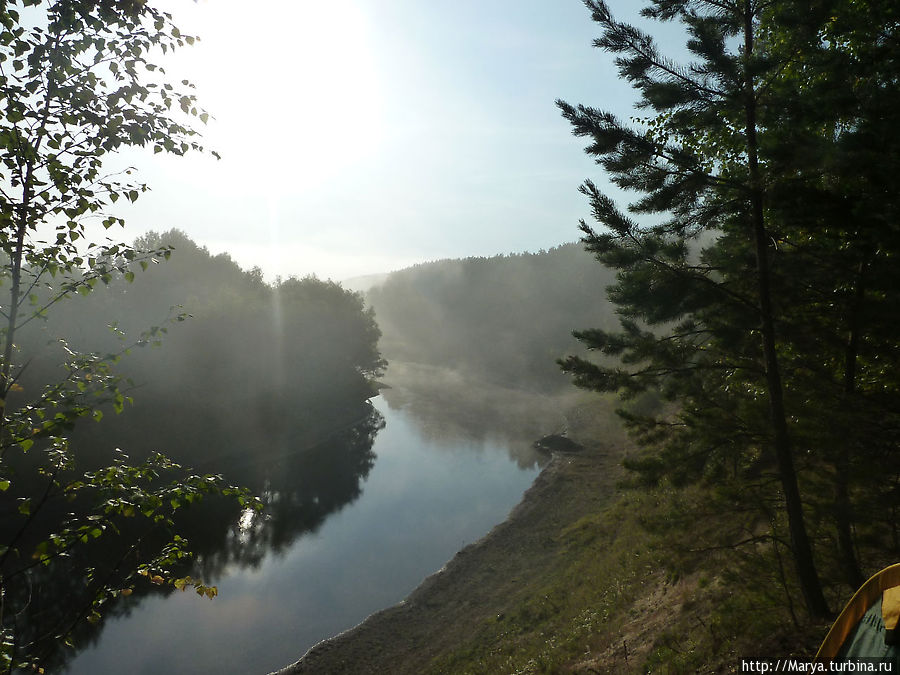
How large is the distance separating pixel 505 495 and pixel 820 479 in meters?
24.7

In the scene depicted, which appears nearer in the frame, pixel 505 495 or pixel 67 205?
pixel 67 205

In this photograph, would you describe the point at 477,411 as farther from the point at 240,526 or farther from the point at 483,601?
the point at 483,601

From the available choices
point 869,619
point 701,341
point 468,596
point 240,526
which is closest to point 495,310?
point 240,526

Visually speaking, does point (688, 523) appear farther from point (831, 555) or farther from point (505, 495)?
point (505, 495)

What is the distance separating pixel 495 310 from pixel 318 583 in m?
105

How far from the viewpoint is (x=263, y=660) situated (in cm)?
1705

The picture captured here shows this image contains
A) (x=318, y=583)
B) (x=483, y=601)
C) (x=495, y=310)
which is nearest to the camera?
(x=483, y=601)

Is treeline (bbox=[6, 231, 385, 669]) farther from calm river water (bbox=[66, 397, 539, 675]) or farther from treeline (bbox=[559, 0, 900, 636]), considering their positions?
treeline (bbox=[559, 0, 900, 636])

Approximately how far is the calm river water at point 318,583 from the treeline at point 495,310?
4716 cm

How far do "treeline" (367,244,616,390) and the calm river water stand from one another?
47.2 meters

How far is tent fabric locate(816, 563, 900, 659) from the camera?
438 centimetres

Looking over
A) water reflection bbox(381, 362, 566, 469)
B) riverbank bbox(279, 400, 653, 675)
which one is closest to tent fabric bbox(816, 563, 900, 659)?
riverbank bbox(279, 400, 653, 675)

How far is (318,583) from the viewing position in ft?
71.7

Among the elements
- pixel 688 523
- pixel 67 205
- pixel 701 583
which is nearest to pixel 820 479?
pixel 688 523
